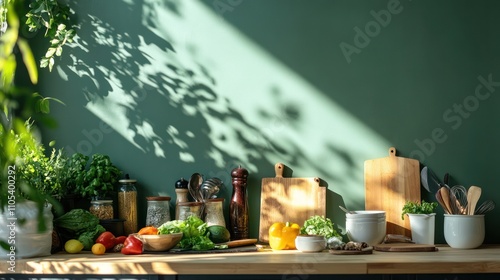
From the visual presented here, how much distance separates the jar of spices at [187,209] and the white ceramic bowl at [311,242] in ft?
1.66

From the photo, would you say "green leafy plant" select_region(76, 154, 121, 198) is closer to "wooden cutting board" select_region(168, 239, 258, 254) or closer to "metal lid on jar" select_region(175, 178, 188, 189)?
"metal lid on jar" select_region(175, 178, 188, 189)

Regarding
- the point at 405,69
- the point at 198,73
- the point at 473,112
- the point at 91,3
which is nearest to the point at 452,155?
the point at 473,112

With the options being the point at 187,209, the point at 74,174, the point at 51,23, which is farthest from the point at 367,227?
the point at 51,23

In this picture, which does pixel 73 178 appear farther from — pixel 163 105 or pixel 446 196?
pixel 446 196

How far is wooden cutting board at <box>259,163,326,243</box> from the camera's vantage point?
2.62 meters

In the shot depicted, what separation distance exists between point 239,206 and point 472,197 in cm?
103

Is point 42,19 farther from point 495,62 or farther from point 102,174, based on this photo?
point 495,62

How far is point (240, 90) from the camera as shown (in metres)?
2.69

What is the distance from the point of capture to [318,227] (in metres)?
2.44

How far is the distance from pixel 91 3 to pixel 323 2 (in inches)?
44.9

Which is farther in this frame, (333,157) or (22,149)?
(333,157)

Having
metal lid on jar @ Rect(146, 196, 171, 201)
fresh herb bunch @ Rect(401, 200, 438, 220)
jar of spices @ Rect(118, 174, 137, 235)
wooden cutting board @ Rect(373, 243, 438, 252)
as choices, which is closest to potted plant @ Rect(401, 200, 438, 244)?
fresh herb bunch @ Rect(401, 200, 438, 220)

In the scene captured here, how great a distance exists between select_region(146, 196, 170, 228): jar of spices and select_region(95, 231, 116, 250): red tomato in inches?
8.6

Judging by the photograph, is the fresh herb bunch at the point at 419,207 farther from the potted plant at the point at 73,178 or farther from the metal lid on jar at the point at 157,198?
the potted plant at the point at 73,178
